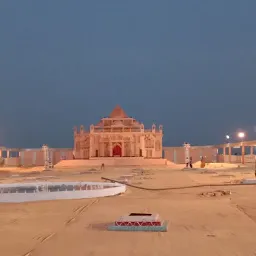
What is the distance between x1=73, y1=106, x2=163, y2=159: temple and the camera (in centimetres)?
6488

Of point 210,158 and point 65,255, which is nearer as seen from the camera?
point 65,255

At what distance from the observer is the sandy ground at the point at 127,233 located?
9.16 meters

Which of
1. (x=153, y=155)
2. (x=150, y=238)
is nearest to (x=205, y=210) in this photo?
(x=150, y=238)

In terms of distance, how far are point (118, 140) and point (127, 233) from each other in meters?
54.1

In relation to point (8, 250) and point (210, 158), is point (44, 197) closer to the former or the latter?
point (8, 250)

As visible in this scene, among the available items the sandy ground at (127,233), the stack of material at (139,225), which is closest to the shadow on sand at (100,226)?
the sandy ground at (127,233)

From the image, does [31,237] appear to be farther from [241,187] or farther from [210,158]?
[210,158]

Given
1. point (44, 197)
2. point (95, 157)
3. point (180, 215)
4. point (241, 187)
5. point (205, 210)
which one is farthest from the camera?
point (95, 157)

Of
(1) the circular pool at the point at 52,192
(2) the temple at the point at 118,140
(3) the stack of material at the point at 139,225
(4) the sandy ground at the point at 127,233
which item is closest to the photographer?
(4) the sandy ground at the point at 127,233

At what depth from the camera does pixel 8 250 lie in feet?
30.3

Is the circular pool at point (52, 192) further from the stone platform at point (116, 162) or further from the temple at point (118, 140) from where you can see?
the temple at point (118, 140)

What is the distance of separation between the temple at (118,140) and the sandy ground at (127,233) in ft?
150

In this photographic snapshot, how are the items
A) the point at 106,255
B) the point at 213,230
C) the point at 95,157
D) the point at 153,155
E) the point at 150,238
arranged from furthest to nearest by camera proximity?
the point at 153,155 < the point at 95,157 < the point at 213,230 < the point at 150,238 < the point at 106,255

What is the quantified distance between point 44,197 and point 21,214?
3.74 m
